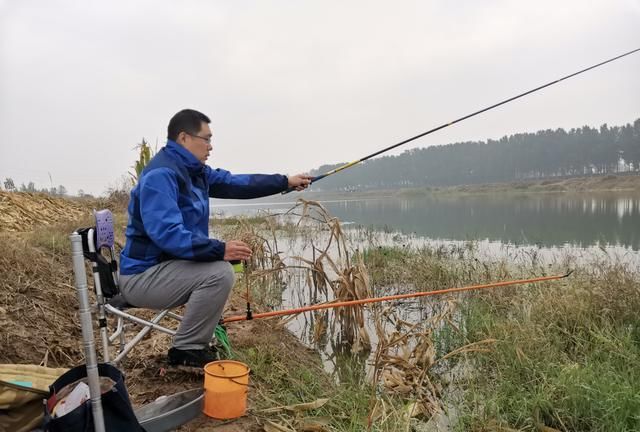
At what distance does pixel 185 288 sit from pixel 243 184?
1.19 m

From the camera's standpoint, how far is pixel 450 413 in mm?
3326

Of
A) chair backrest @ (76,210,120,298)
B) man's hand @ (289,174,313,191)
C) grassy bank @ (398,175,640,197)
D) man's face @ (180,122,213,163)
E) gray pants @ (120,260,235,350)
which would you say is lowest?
grassy bank @ (398,175,640,197)

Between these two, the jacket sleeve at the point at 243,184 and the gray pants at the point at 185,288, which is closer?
the gray pants at the point at 185,288

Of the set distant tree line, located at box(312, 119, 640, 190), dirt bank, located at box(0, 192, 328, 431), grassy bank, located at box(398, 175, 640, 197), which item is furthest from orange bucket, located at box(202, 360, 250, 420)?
distant tree line, located at box(312, 119, 640, 190)

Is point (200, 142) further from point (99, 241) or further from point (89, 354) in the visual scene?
point (89, 354)

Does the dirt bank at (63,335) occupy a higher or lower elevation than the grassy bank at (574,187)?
higher

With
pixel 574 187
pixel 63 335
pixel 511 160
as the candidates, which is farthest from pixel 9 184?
pixel 511 160

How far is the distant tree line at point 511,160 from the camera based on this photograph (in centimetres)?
7512

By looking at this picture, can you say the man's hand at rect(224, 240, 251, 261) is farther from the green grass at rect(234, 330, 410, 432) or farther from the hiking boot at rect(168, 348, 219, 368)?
the green grass at rect(234, 330, 410, 432)

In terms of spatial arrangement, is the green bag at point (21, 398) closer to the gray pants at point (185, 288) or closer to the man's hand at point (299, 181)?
the gray pants at point (185, 288)

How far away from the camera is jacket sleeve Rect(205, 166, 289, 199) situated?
3568mm

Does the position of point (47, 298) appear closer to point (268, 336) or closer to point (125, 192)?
point (268, 336)

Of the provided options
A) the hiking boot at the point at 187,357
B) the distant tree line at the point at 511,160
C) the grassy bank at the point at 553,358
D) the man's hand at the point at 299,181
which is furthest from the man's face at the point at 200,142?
the distant tree line at the point at 511,160

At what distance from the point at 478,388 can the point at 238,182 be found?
254cm
